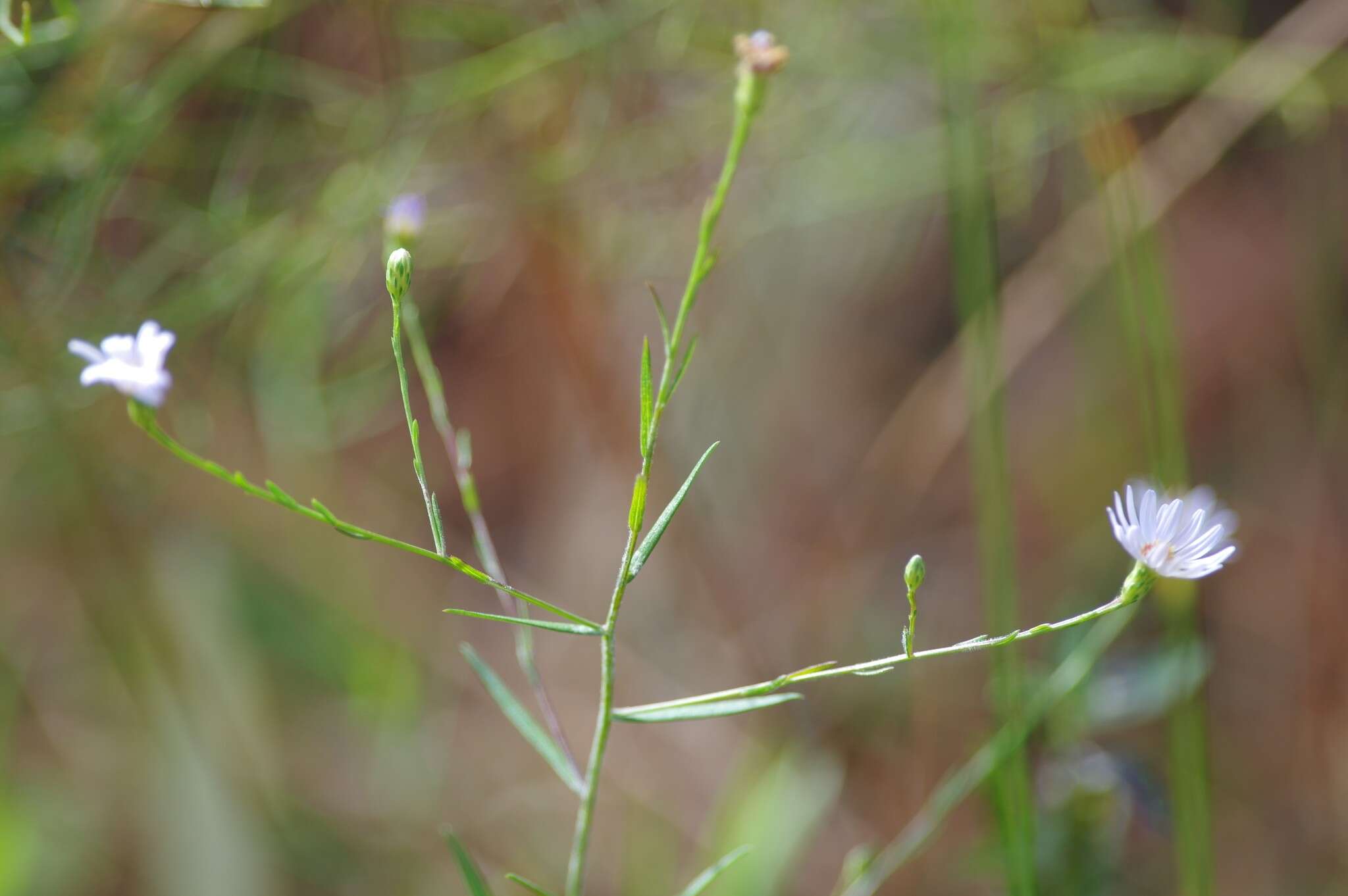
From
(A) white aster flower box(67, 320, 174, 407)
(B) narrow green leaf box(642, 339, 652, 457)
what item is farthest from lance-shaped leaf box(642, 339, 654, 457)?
(A) white aster flower box(67, 320, 174, 407)

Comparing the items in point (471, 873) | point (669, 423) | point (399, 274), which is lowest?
point (471, 873)

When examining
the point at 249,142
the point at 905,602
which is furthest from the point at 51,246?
the point at 905,602

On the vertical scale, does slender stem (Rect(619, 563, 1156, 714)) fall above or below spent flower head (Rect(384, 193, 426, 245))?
below

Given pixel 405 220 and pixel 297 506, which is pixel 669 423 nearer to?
pixel 405 220

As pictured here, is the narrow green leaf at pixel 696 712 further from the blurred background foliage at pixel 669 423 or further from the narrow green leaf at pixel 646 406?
the blurred background foliage at pixel 669 423

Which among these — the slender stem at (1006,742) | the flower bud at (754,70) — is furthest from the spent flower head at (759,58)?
the slender stem at (1006,742)

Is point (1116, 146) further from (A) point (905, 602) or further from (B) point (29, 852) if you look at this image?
(B) point (29, 852)

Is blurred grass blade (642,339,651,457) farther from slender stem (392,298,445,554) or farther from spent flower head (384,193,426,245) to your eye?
spent flower head (384,193,426,245)

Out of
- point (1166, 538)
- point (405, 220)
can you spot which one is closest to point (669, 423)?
point (405, 220)
